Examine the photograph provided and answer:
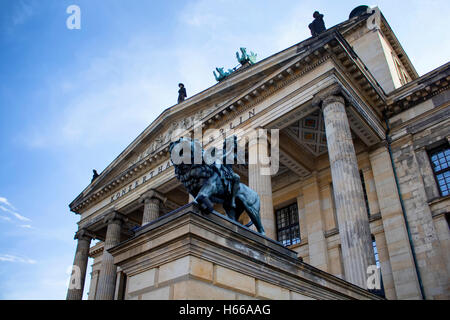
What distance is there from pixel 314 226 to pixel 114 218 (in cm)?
1435

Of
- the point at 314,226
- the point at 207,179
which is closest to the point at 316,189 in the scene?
the point at 314,226

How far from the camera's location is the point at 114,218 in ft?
91.5

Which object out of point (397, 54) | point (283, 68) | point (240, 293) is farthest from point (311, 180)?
point (240, 293)

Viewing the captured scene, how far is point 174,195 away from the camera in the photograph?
26.9 meters

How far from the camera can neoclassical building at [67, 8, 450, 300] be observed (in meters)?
5.69

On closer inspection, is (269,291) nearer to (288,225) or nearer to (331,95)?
(331,95)

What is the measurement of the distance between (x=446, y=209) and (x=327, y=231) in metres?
6.02

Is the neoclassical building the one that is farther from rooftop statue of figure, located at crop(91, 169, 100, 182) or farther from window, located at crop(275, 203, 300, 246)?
rooftop statue of figure, located at crop(91, 169, 100, 182)

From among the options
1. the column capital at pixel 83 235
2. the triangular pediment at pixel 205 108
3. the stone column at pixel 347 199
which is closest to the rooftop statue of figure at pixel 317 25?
the triangular pediment at pixel 205 108

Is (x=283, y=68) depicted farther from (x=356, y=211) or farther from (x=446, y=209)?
(x=446, y=209)

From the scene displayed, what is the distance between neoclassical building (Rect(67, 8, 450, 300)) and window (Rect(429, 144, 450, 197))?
5 cm

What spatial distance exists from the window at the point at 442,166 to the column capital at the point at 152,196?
15.9m

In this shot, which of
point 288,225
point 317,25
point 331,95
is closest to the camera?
point 331,95

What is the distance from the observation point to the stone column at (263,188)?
1590 cm
